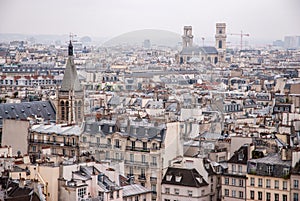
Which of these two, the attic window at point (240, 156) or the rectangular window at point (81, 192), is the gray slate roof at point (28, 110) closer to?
the attic window at point (240, 156)

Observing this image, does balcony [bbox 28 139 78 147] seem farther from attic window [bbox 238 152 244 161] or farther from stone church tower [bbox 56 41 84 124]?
stone church tower [bbox 56 41 84 124]

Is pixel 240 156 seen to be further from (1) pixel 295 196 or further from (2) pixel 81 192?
(2) pixel 81 192

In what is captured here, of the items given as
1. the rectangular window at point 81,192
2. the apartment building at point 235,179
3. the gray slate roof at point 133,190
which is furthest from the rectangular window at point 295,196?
the rectangular window at point 81,192

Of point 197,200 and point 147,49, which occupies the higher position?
point 147,49

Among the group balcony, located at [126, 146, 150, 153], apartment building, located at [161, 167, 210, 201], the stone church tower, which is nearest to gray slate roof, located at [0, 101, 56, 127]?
the stone church tower

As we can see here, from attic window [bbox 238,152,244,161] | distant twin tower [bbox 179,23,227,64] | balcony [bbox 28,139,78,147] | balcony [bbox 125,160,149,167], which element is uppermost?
distant twin tower [bbox 179,23,227,64]

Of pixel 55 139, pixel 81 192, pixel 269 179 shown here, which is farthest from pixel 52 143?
pixel 269 179

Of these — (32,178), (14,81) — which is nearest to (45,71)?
(14,81)

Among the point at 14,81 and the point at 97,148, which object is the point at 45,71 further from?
the point at 97,148
